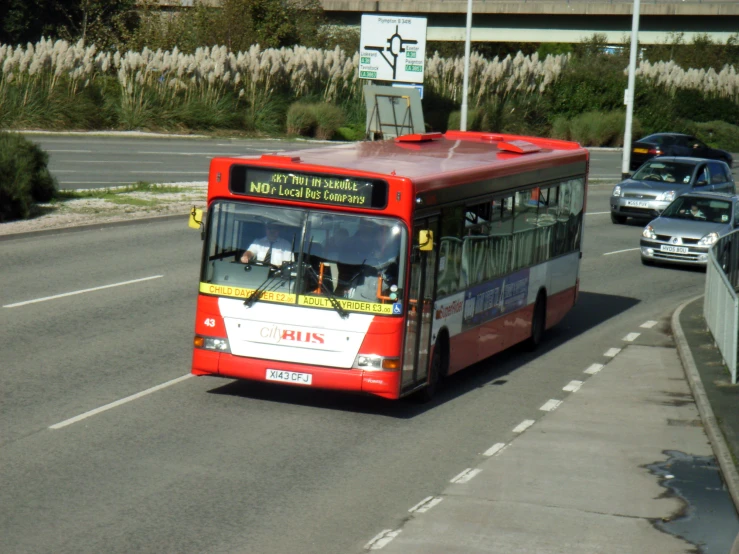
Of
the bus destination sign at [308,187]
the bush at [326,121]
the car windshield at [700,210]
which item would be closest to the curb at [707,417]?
the bus destination sign at [308,187]

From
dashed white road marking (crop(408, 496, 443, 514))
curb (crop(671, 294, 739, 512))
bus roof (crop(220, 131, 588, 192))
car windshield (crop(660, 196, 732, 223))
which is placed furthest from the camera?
car windshield (crop(660, 196, 732, 223))

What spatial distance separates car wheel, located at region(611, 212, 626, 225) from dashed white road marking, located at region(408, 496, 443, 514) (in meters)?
23.3

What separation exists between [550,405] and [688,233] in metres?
13.5

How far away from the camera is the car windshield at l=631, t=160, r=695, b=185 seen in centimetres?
3173

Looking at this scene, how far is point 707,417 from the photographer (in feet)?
40.3

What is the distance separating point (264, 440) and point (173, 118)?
3835 centimetres

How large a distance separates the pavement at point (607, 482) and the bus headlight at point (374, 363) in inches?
51.0

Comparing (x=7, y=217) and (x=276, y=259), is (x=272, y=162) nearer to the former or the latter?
(x=276, y=259)

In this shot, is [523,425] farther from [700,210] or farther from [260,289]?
[700,210]

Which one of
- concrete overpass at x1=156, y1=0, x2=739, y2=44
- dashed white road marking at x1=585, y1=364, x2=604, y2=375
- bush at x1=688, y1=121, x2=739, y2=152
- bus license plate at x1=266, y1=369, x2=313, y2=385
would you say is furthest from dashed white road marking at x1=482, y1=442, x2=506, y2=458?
concrete overpass at x1=156, y1=0, x2=739, y2=44

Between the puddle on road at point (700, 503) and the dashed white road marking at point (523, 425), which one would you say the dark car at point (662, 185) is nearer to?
the dashed white road marking at point (523, 425)

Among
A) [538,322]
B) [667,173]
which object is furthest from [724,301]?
[667,173]

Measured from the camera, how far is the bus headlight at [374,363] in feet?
37.1

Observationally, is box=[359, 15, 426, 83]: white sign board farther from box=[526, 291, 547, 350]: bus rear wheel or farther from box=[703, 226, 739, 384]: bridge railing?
box=[526, 291, 547, 350]: bus rear wheel
